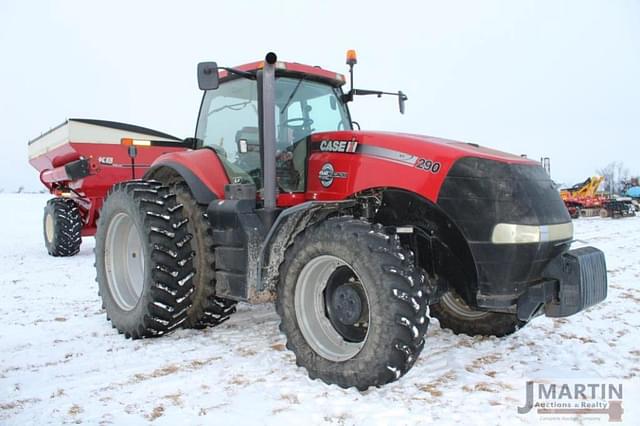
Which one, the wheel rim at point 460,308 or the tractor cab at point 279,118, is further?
the wheel rim at point 460,308

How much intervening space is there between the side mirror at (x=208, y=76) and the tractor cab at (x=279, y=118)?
305 millimetres

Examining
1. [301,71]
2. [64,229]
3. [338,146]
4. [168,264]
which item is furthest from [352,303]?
[64,229]

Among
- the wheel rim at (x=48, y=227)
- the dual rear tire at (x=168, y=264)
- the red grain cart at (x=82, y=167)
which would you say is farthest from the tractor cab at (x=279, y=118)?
the wheel rim at (x=48, y=227)

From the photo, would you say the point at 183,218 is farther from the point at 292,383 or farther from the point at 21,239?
the point at 21,239

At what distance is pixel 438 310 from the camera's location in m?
4.69

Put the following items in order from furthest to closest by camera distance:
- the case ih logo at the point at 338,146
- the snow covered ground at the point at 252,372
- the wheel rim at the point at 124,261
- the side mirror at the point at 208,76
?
the wheel rim at the point at 124,261 < the case ih logo at the point at 338,146 < the side mirror at the point at 208,76 < the snow covered ground at the point at 252,372

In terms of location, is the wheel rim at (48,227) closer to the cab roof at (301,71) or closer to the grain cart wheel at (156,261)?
the grain cart wheel at (156,261)

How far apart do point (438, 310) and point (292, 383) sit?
180 cm

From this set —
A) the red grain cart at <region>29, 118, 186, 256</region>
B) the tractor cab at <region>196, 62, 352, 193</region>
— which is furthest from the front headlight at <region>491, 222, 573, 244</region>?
the red grain cart at <region>29, 118, 186, 256</region>

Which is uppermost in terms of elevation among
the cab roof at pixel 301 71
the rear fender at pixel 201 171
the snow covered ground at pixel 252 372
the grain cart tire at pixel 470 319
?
the cab roof at pixel 301 71

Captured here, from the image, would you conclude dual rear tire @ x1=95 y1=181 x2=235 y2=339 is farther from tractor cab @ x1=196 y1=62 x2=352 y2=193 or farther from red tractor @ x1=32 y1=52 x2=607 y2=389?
tractor cab @ x1=196 y1=62 x2=352 y2=193

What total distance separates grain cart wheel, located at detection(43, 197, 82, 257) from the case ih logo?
793cm

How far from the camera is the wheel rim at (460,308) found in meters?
4.44

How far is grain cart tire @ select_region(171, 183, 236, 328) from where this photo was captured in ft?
14.1
